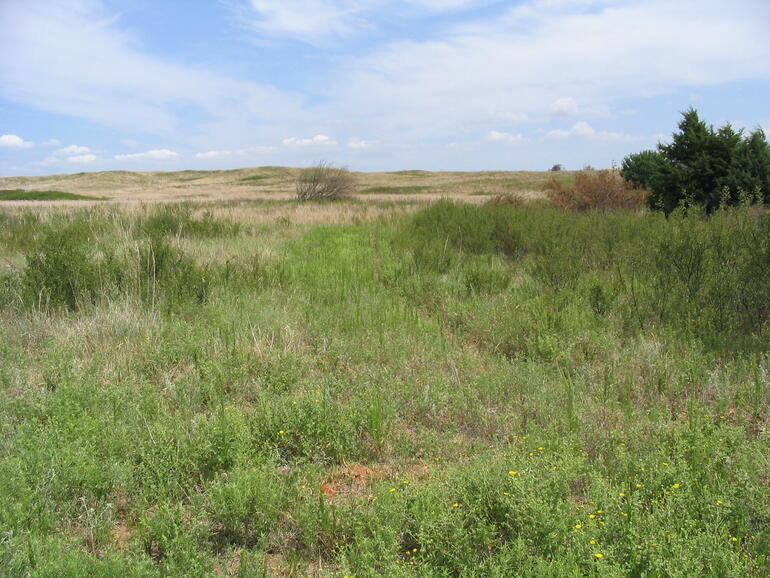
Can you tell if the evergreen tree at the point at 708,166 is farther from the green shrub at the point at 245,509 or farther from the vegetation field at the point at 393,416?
the green shrub at the point at 245,509

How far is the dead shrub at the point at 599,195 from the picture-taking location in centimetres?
1569

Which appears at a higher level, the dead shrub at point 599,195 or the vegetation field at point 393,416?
the dead shrub at point 599,195

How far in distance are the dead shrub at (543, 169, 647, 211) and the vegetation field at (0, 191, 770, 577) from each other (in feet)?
27.8

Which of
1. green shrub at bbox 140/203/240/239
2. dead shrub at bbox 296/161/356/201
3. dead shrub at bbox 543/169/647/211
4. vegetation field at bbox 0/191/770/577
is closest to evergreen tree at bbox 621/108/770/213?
dead shrub at bbox 543/169/647/211

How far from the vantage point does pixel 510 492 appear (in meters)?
2.75

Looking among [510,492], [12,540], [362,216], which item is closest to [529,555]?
[510,492]

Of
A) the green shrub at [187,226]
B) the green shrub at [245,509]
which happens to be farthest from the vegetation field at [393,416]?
the green shrub at [187,226]

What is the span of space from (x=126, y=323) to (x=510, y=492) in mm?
4216

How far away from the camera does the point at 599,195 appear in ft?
52.4

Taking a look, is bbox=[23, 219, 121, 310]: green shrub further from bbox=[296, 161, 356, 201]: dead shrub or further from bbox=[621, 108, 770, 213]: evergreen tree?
bbox=[296, 161, 356, 201]: dead shrub

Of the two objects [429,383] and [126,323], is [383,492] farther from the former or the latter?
[126,323]

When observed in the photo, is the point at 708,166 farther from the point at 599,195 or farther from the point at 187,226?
the point at 187,226

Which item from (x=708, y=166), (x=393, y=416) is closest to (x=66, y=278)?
(x=393, y=416)

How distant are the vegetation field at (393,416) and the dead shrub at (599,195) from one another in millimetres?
8475
